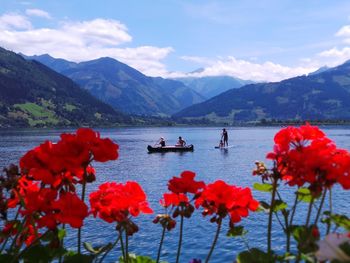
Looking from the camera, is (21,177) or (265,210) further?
(265,210)

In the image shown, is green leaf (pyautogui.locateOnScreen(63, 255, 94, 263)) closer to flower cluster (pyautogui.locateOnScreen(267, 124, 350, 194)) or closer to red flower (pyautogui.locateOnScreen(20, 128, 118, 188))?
red flower (pyautogui.locateOnScreen(20, 128, 118, 188))

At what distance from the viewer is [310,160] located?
3355 millimetres

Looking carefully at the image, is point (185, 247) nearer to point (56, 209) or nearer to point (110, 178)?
point (56, 209)

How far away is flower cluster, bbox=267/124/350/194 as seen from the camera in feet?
11.0

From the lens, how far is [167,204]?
4.61m

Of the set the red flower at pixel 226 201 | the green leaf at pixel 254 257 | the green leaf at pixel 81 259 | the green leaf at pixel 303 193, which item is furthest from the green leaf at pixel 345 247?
→ the green leaf at pixel 81 259

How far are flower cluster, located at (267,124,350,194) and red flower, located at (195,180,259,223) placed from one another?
0.46m

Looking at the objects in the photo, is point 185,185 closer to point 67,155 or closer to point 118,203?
point 118,203

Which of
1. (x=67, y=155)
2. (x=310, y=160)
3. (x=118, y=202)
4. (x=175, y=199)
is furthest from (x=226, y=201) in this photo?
(x=67, y=155)

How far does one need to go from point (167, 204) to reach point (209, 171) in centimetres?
5254

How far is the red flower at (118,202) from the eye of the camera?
157 inches

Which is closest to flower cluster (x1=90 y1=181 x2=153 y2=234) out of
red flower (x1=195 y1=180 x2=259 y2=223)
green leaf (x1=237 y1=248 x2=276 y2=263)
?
red flower (x1=195 y1=180 x2=259 y2=223)

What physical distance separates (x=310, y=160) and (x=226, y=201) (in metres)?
1.04

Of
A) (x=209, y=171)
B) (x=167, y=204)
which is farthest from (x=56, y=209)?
(x=209, y=171)
